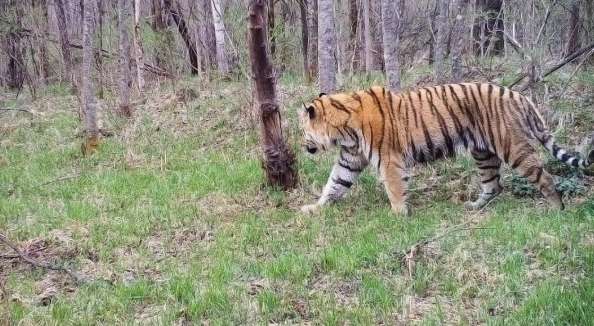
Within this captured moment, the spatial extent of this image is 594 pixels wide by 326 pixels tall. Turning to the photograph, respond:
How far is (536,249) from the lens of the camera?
5.18 m

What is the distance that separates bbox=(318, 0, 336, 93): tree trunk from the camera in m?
9.29

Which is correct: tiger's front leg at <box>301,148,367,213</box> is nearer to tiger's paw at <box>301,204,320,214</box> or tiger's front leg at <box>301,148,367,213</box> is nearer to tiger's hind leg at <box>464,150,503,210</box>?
tiger's paw at <box>301,204,320,214</box>

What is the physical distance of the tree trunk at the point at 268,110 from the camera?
737cm

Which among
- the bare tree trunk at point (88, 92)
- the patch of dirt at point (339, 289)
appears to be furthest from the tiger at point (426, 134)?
the bare tree trunk at point (88, 92)

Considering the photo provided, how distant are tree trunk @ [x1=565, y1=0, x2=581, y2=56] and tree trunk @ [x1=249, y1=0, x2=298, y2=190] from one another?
7312 mm

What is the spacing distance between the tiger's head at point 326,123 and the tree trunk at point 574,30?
7.02m

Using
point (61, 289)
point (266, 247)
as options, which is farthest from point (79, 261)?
point (266, 247)

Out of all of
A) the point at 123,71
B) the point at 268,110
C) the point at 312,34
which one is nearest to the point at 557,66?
Answer: the point at 268,110

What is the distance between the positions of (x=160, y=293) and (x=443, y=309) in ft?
7.37

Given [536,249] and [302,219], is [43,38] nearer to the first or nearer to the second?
[302,219]

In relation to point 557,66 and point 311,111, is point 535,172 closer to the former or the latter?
point 311,111

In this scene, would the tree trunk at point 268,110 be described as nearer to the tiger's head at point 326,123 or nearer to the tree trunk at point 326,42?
the tiger's head at point 326,123

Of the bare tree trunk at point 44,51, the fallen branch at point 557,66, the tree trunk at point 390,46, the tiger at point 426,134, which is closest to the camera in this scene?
the tiger at point 426,134

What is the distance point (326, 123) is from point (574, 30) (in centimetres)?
818
